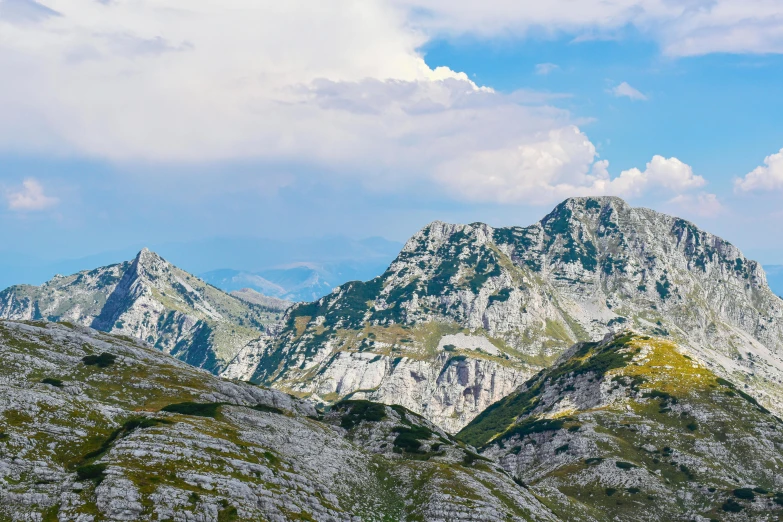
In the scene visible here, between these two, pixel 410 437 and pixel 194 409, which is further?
pixel 410 437

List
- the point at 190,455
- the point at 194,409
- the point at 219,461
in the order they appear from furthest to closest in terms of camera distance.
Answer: the point at 194,409 < the point at 219,461 < the point at 190,455

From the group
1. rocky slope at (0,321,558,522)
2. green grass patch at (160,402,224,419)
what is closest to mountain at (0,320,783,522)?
rocky slope at (0,321,558,522)

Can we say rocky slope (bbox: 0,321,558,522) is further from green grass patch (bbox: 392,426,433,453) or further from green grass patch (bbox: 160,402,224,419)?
green grass patch (bbox: 160,402,224,419)

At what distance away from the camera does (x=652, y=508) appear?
189 metres

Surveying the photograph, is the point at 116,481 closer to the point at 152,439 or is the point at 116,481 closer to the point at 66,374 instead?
the point at 152,439

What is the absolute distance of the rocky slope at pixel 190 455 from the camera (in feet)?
304

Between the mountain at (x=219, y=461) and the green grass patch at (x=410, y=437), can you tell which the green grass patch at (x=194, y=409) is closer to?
the mountain at (x=219, y=461)

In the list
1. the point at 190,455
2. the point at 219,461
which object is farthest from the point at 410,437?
the point at 190,455

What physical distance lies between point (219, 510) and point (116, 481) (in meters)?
15.4

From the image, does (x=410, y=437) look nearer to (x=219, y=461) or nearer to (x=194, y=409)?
(x=194, y=409)

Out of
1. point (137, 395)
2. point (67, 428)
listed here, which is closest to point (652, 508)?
point (137, 395)

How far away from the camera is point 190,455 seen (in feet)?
354

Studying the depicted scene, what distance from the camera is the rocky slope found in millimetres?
92625

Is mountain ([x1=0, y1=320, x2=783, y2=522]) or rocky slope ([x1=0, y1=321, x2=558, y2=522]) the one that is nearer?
rocky slope ([x1=0, y1=321, x2=558, y2=522])
